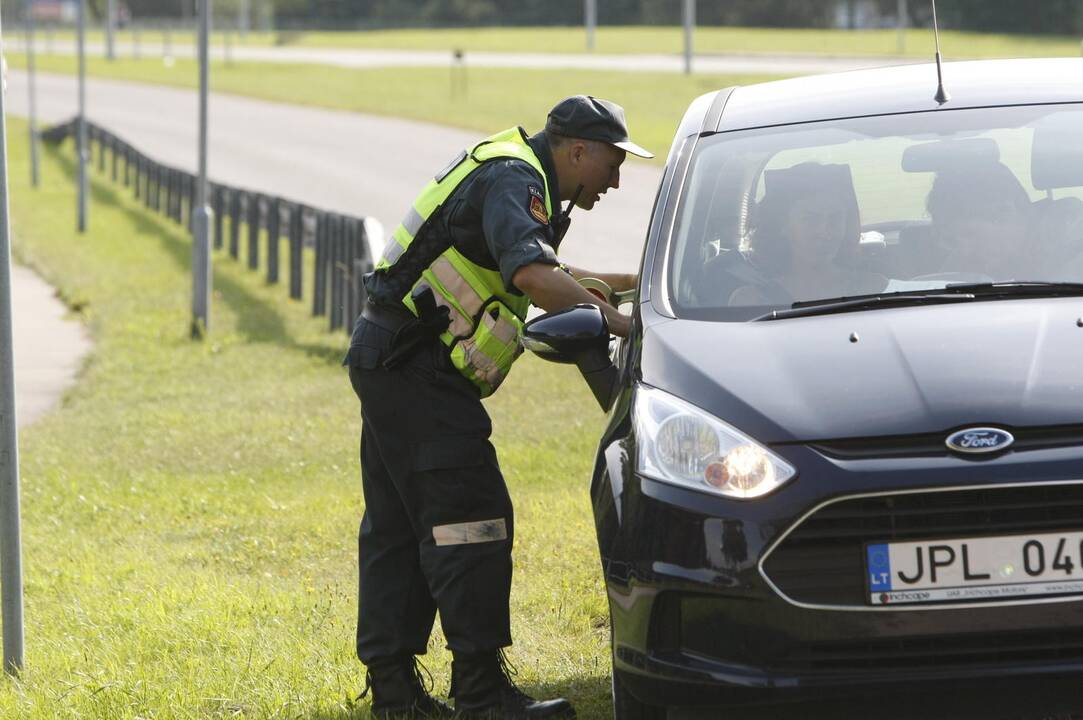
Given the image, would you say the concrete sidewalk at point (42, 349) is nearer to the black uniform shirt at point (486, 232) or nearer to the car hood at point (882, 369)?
the black uniform shirt at point (486, 232)

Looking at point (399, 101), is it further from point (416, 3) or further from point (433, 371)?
point (416, 3)

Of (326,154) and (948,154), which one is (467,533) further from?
(326,154)

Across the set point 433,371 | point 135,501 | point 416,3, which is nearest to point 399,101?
point 135,501

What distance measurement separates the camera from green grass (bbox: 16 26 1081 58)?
63.5 m

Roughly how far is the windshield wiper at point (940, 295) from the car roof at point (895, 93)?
0.85 metres

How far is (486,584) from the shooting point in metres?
4.31

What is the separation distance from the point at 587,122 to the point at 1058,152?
4.27 ft

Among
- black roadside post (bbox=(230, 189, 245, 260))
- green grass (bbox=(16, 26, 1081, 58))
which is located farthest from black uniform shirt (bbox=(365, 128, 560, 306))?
green grass (bbox=(16, 26, 1081, 58))

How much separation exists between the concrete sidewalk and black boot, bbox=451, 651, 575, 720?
710 centimetres

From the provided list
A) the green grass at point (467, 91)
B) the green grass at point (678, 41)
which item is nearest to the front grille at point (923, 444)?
the green grass at point (467, 91)

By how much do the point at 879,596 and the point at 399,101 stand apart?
137 feet

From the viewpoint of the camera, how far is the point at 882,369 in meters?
3.50

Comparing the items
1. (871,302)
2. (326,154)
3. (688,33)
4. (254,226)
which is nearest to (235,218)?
(254,226)

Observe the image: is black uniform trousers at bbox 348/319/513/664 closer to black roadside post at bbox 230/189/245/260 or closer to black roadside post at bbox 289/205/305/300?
black roadside post at bbox 289/205/305/300
